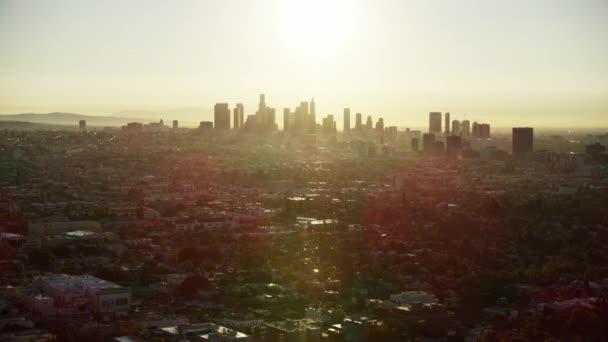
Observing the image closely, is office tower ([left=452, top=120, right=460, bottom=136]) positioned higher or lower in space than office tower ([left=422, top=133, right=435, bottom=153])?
higher

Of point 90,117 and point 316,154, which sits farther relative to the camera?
point 90,117

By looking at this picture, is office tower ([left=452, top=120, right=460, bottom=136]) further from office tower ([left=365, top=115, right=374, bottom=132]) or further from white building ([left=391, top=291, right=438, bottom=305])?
white building ([left=391, top=291, right=438, bottom=305])

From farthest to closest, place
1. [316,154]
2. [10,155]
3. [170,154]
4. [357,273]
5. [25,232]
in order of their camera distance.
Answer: [316,154]
[170,154]
[10,155]
[25,232]
[357,273]

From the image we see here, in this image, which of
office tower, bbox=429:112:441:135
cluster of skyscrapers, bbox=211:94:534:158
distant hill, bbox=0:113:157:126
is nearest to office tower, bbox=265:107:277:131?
cluster of skyscrapers, bbox=211:94:534:158

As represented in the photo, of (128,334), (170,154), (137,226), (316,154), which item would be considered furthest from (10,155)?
(128,334)

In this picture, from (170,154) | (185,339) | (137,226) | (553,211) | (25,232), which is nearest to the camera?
(185,339)

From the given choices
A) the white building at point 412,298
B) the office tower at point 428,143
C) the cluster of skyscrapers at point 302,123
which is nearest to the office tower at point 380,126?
the cluster of skyscrapers at point 302,123

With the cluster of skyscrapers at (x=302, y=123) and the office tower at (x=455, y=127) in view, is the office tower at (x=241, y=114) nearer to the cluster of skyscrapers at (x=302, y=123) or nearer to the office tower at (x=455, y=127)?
the cluster of skyscrapers at (x=302, y=123)

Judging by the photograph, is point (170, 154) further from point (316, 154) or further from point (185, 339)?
point (185, 339)

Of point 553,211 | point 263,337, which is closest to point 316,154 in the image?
point 553,211
